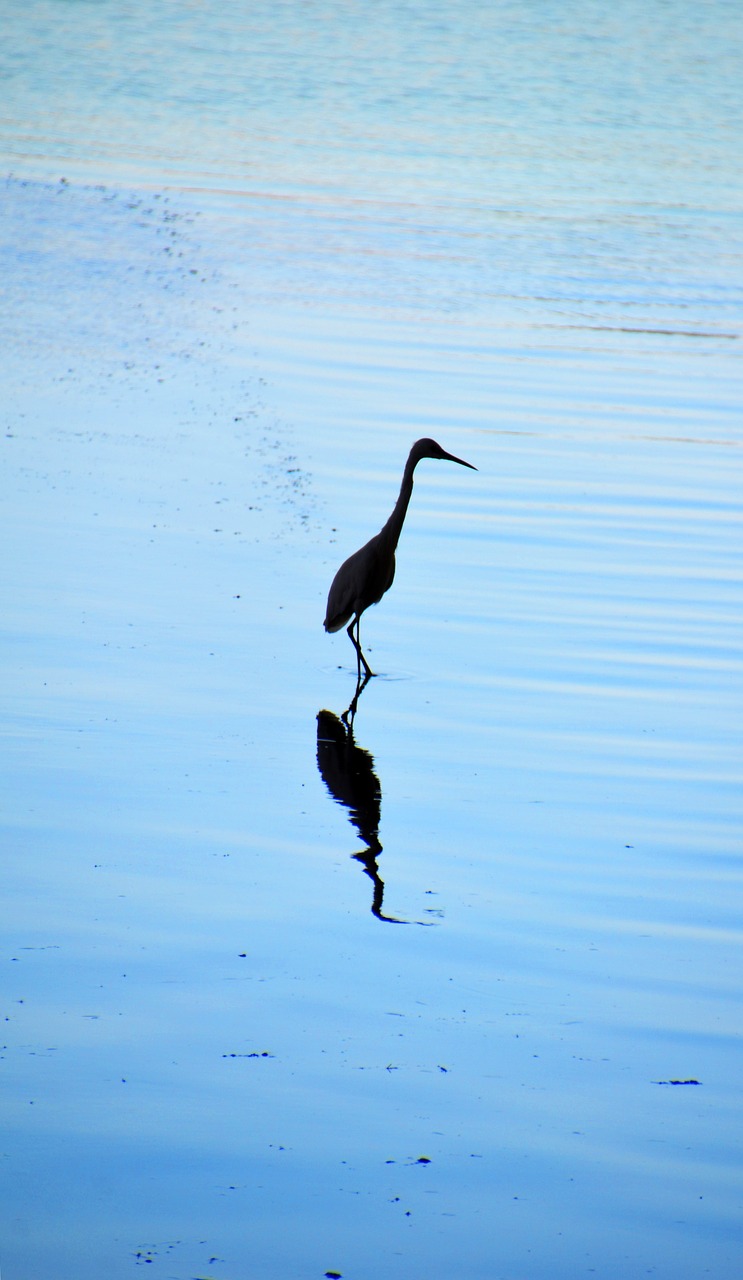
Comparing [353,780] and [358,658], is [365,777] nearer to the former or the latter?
[353,780]

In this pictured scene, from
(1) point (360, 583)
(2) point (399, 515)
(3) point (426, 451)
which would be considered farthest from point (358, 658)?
(3) point (426, 451)

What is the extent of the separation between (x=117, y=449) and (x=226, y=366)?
2.95 metres

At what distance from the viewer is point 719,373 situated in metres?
14.8

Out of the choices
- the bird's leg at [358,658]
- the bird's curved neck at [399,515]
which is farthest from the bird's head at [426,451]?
the bird's leg at [358,658]

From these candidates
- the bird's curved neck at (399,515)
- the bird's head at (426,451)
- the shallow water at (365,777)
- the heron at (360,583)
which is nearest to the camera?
the shallow water at (365,777)

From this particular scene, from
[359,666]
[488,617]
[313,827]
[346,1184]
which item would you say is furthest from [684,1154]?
[488,617]

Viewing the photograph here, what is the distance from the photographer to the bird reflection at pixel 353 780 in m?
5.85

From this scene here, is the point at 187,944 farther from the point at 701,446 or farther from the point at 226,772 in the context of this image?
the point at 701,446

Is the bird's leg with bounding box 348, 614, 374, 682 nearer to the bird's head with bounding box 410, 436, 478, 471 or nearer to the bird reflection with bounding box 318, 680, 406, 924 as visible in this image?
the bird reflection with bounding box 318, 680, 406, 924

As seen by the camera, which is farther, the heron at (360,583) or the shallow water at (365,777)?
the heron at (360,583)

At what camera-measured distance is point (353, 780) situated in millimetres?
6570

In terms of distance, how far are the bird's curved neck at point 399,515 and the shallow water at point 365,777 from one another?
1.79 feet

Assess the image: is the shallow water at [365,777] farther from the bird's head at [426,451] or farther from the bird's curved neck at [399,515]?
the bird's head at [426,451]

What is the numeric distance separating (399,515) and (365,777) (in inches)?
84.5
